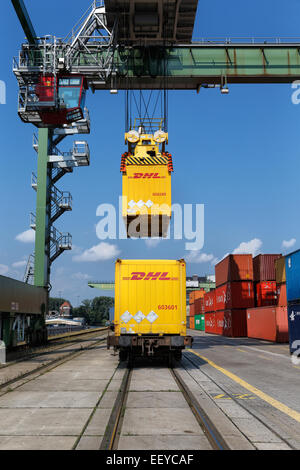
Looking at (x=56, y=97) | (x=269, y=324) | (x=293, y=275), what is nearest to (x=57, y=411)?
(x=293, y=275)

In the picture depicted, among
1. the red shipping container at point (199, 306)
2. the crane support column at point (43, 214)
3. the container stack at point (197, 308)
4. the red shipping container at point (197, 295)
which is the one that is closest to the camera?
the crane support column at point (43, 214)

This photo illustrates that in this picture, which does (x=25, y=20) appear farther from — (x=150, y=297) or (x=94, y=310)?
(x=94, y=310)

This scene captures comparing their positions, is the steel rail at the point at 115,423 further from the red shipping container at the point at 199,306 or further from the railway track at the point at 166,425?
the red shipping container at the point at 199,306

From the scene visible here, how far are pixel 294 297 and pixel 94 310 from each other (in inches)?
6841

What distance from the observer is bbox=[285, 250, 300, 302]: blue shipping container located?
1741 centimetres

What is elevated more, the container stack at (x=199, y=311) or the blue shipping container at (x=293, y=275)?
the blue shipping container at (x=293, y=275)

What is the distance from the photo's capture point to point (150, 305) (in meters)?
13.0

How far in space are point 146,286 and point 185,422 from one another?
677 cm

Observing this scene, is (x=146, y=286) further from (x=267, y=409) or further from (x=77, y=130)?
(x=77, y=130)

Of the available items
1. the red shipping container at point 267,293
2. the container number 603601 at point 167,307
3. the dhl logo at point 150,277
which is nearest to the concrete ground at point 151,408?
the container number 603601 at point 167,307

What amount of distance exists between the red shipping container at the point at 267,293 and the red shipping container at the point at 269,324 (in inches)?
88.5

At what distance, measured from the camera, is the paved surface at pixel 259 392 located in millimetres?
6316

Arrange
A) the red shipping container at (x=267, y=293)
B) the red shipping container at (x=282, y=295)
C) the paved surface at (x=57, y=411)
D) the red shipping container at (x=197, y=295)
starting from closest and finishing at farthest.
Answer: the paved surface at (x=57, y=411) < the red shipping container at (x=282, y=295) < the red shipping container at (x=267, y=293) < the red shipping container at (x=197, y=295)
